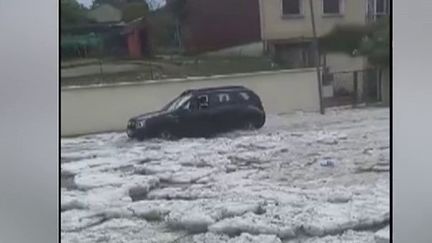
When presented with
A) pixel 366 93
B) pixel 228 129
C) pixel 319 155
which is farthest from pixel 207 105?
pixel 366 93

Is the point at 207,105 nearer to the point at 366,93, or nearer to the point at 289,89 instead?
the point at 289,89

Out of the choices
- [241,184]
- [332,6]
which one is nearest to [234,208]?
[241,184]

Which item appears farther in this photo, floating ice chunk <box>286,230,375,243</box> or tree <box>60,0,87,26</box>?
floating ice chunk <box>286,230,375,243</box>

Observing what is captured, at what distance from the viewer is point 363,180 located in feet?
7.02

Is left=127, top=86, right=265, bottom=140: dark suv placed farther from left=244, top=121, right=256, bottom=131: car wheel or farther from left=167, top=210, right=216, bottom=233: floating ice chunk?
left=167, top=210, right=216, bottom=233: floating ice chunk

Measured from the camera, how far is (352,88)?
2.15m

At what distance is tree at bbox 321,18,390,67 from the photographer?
83.4 inches

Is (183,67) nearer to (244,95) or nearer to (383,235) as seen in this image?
(244,95)

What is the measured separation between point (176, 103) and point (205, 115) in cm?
11

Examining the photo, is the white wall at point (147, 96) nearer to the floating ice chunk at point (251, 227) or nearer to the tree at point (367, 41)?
the tree at point (367, 41)

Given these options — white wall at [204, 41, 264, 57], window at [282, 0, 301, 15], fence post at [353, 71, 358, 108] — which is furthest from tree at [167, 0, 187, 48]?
fence post at [353, 71, 358, 108]

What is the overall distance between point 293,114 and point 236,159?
25 cm

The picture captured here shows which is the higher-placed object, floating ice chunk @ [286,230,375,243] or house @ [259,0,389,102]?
house @ [259,0,389,102]

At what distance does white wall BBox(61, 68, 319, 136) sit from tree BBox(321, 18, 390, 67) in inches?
4.7
